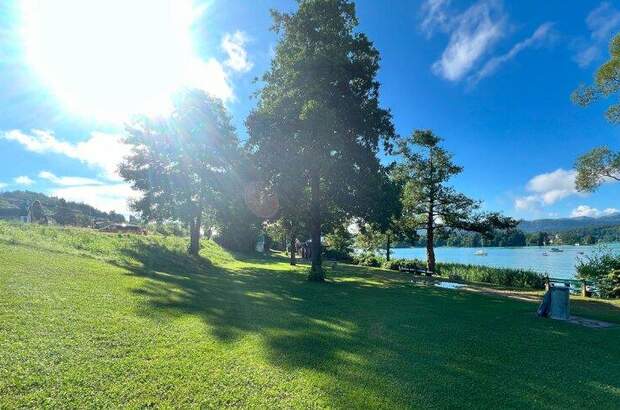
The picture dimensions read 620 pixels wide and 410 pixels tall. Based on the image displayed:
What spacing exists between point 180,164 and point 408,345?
23.8 meters

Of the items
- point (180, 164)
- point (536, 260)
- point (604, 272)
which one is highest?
point (180, 164)

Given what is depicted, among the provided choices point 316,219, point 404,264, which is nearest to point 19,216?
point 316,219

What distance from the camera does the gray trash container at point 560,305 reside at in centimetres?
1123

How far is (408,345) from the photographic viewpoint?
24.9 ft

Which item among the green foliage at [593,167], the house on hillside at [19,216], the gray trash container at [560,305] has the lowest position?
the gray trash container at [560,305]

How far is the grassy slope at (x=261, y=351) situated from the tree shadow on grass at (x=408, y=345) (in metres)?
0.03

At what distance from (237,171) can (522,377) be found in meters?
20.6

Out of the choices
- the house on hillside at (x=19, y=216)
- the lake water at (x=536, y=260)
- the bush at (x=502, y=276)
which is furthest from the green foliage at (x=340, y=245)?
the house on hillside at (x=19, y=216)

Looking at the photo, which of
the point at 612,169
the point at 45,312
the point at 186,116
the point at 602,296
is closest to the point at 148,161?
the point at 186,116

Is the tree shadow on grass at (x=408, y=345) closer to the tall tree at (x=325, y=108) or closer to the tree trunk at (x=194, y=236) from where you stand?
the tall tree at (x=325, y=108)

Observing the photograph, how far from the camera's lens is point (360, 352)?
22.7ft

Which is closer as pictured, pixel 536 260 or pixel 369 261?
pixel 369 261

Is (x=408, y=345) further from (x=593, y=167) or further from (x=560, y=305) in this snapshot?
(x=593, y=167)

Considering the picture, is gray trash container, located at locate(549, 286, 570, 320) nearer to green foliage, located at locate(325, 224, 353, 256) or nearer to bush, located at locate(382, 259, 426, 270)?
bush, located at locate(382, 259, 426, 270)
